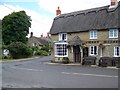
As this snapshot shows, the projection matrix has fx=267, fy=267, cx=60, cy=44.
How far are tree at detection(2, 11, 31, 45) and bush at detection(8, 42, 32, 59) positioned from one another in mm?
11741

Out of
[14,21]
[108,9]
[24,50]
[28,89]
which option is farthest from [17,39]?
[28,89]

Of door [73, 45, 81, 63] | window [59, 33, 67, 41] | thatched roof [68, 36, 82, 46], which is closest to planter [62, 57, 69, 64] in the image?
door [73, 45, 81, 63]

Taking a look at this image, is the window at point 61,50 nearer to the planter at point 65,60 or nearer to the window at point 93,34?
the planter at point 65,60

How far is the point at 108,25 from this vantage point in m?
34.4

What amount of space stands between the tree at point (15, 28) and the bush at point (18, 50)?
1174 centimetres

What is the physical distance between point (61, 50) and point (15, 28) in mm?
30902

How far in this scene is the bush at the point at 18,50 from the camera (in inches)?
2179

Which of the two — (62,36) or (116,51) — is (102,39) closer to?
(116,51)

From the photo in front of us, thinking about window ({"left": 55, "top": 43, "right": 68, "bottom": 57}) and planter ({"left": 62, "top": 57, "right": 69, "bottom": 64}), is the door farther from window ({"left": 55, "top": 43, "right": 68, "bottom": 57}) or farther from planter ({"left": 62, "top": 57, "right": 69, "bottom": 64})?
window ({"left": 55, "top": 43, "right": 68, "bottom": 57})

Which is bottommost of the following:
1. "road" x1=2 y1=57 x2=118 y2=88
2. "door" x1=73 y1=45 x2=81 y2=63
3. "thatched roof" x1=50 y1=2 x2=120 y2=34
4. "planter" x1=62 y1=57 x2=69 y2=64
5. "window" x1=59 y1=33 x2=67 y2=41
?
"road" x1=2 y1=57 x2=118 y2=88

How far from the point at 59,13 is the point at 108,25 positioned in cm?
1386

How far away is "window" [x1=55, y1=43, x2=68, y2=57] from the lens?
4023cm

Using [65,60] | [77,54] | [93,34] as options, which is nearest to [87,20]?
[93,34]

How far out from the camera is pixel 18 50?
55.8 m
